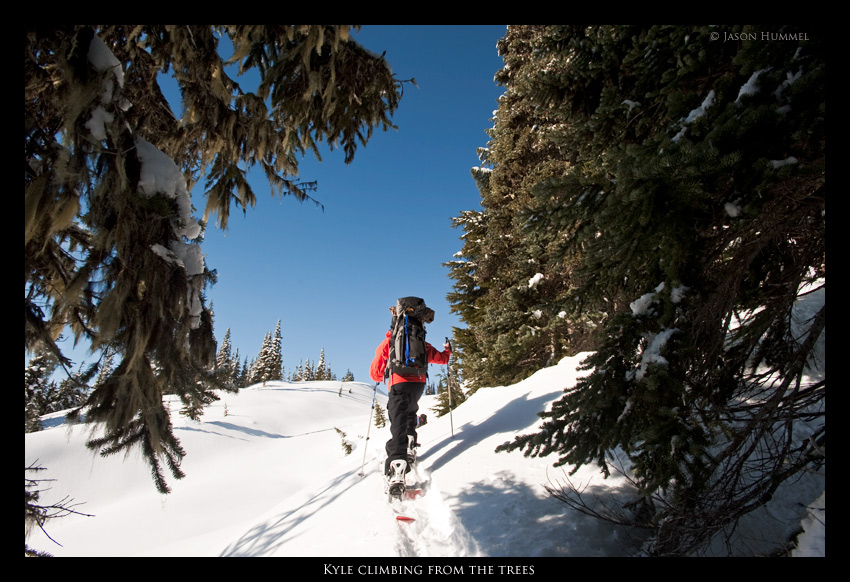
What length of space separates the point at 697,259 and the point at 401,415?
4169mm

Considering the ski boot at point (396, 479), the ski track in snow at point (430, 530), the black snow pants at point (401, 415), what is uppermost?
the black snow pants at point (401, 415)

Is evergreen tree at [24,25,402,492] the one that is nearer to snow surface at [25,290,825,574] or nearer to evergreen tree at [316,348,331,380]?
snow surface at [25,290,825,574]

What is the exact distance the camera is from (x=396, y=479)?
4430 millimetres

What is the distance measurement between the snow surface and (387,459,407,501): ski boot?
0.46 ft

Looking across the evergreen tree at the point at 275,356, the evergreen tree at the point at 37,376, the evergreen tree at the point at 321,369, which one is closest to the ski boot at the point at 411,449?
the evergreen tree at the point at 37,376

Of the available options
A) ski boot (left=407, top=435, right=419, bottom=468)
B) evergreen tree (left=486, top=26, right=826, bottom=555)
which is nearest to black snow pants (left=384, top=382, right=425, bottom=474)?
ski boot (left=407, top=435, right=419, bottom=468)

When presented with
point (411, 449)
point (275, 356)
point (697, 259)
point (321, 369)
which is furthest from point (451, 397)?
point (321, 369)

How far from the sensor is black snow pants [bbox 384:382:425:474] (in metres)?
4.82

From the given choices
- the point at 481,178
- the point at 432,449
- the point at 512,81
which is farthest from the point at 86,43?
the point at 481,178

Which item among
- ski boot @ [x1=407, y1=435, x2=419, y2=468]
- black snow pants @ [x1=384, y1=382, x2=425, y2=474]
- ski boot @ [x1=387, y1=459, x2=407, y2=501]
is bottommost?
ski boot @ [x1=387, y1=459, x2=407, y2=501]

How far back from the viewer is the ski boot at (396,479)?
169 inches

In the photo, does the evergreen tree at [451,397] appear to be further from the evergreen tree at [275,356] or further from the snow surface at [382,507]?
the evergreen tree at [275,356]

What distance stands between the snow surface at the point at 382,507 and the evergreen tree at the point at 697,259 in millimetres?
533
